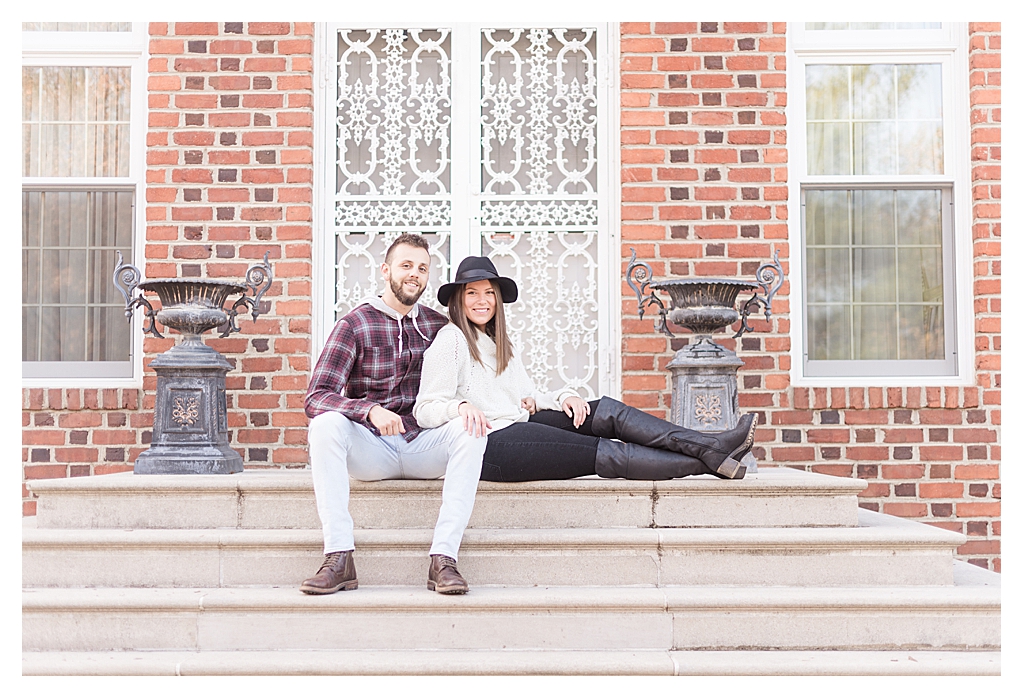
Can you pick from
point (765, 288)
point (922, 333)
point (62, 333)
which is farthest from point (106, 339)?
point (922, 333)

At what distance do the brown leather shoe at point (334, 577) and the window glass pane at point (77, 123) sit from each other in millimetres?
2926

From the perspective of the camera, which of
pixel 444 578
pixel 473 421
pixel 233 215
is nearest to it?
pixel 444 578

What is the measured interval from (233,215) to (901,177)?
3.78 m

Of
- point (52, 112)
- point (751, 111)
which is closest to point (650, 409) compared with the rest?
point (751, 111)

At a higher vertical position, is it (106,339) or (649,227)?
(649,227)

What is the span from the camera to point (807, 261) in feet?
16.4

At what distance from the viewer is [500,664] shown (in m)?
3.09

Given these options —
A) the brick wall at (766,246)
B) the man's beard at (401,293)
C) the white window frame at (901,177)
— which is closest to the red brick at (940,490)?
the brick wall at (766,246)

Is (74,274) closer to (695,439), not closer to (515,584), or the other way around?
(515,584)

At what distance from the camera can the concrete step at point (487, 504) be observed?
145 inches

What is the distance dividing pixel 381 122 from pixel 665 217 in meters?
1.73

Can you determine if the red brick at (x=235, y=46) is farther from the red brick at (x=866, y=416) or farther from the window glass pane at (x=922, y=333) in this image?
the window glass pane at (x=922, y=333)

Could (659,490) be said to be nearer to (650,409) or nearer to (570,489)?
(570,489)

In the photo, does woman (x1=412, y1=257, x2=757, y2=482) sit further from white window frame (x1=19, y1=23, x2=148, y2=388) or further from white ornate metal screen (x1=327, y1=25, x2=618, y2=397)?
white window frame (x1=19, y1=23, x2=148, y2=388)
